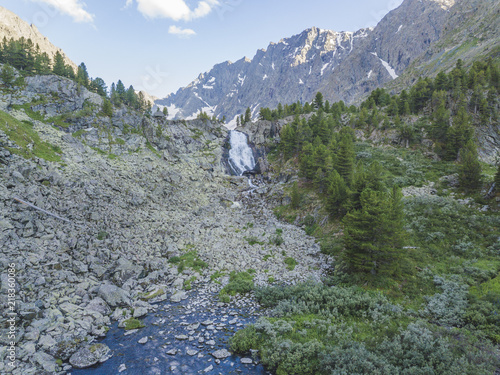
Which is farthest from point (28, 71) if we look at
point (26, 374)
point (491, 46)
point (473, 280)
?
point (491, 46)

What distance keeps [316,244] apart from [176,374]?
84.9ft

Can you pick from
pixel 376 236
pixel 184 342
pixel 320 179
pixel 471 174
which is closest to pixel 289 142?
pixel 320 179

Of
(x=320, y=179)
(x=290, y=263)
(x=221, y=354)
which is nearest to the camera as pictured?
(x=221, y=354)

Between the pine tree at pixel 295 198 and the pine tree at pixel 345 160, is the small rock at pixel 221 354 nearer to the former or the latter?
the pine tree at pixel 295 198

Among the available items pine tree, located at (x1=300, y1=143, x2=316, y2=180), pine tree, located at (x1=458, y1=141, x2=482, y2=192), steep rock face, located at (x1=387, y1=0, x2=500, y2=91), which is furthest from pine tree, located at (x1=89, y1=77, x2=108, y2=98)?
steep rock face, located at (x1=387, y1=0, x2=500, y2=91)

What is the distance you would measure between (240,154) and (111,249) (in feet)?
202

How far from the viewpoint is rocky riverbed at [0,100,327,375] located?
15289 mm

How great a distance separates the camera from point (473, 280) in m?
20.3

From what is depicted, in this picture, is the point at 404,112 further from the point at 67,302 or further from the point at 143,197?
the point at 67,302

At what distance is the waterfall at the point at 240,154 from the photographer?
256 feet

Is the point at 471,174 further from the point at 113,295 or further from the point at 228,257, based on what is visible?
the point at 113,295

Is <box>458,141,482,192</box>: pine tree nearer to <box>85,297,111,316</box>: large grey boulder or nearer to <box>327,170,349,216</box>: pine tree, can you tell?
<box>327,170,349,216</box>: pine tree

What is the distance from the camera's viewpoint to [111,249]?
86.7 feet

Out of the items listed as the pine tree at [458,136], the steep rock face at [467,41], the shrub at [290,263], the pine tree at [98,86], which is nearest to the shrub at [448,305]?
the shrub at [290,263]
